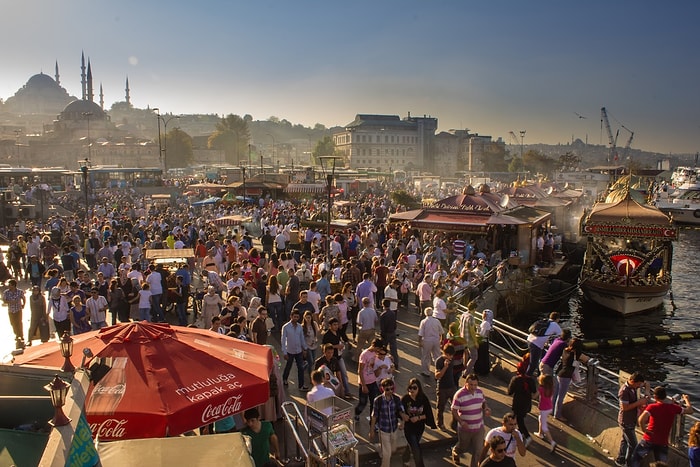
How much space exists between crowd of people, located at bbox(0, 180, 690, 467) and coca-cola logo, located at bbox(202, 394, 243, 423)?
2.32ft

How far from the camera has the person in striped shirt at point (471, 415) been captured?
685 cm

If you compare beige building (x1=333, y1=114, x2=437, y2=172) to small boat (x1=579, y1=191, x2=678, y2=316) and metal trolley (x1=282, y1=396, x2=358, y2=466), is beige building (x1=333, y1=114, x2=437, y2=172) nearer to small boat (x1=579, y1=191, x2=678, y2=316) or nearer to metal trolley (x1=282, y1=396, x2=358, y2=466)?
small boat (x1=579, y1=191, x2=678, y2=316)

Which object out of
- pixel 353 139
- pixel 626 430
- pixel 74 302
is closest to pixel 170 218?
pixel 74 302

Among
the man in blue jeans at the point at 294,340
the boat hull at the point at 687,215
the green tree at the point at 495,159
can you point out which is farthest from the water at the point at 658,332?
the green tree at the point at 495,159

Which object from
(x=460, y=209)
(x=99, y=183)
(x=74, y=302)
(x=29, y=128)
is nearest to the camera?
(x=74, y=302)

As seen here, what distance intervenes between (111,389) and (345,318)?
19.7 ft

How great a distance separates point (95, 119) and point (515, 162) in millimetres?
102048

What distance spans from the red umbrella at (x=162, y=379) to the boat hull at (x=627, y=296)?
17.4m

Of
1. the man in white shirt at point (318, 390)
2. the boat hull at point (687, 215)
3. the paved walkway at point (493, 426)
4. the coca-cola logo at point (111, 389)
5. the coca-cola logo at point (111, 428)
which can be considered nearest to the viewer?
the coca-cola logo at point (111, 428)

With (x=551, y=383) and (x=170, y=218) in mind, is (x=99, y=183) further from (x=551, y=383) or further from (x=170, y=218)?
(x=551, y=383)

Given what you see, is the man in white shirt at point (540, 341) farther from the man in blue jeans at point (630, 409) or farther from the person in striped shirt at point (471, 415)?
the person in striped shirt at point (471, 415)

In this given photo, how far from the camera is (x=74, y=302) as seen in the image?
10.6 meters

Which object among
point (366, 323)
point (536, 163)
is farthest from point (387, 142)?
point (366, 323)

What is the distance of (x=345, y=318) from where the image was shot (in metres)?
10.9
